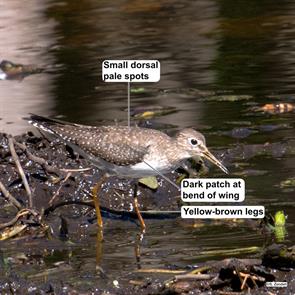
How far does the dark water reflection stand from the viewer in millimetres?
8195

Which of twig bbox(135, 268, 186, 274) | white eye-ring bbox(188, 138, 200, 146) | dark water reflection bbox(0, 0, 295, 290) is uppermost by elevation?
white eye-ring bbox(188, 138, 200, 146)

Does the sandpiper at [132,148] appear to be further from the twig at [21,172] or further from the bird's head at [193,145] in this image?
the twig at [21,172]

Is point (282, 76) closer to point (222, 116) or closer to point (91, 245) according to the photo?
point (222, 116)

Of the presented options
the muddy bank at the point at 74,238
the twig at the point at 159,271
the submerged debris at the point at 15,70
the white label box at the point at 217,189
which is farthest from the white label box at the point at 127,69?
the submerged debris at the point at 15,70

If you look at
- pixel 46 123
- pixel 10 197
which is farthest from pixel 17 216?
pixel 46 123

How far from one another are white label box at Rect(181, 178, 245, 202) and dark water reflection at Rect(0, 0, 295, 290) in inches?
8.6

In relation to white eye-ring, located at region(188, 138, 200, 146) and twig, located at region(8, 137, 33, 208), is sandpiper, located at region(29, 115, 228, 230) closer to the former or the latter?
white eye-ring, located at region(188, 138, 200, 146)

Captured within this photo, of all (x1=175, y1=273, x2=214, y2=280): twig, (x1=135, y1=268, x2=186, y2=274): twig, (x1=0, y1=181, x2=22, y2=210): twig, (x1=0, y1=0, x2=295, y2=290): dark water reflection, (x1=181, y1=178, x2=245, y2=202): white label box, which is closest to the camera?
(x1=175, y1=273, x2=214, y2=280): twig

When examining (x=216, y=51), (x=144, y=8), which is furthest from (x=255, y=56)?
(x=144, y=8)

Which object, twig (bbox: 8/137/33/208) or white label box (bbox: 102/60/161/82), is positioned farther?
white label box (bbox: 102/60/161/82)

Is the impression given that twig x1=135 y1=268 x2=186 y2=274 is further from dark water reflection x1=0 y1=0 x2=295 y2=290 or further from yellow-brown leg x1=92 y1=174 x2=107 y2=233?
yellow-brown leg x1=92 y1=174 x2=107 y2=233

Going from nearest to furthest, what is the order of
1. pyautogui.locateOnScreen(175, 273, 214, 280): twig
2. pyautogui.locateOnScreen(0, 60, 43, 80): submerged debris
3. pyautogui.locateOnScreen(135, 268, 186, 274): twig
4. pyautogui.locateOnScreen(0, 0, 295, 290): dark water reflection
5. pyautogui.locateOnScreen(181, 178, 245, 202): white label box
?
pyautogui.locateOnScreen(175, 273, 214, 280): twig < pyautogui.locateOnScreen(135, 268, 186, 274): twig < pyautogui.locateOnScreen(0, 0, 295, 290): dark water reflection < pyautogui.locateOnScreen(181, 178, 245, 202): white label box < pyautogui.locateOnScreen(0, 60, 43, 80): submerged debris

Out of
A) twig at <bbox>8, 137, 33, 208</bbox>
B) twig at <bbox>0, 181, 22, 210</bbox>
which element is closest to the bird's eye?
twig at <bbox>8, 137, 33, 208</bbox>

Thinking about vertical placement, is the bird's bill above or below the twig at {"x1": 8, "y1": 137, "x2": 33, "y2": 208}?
below
